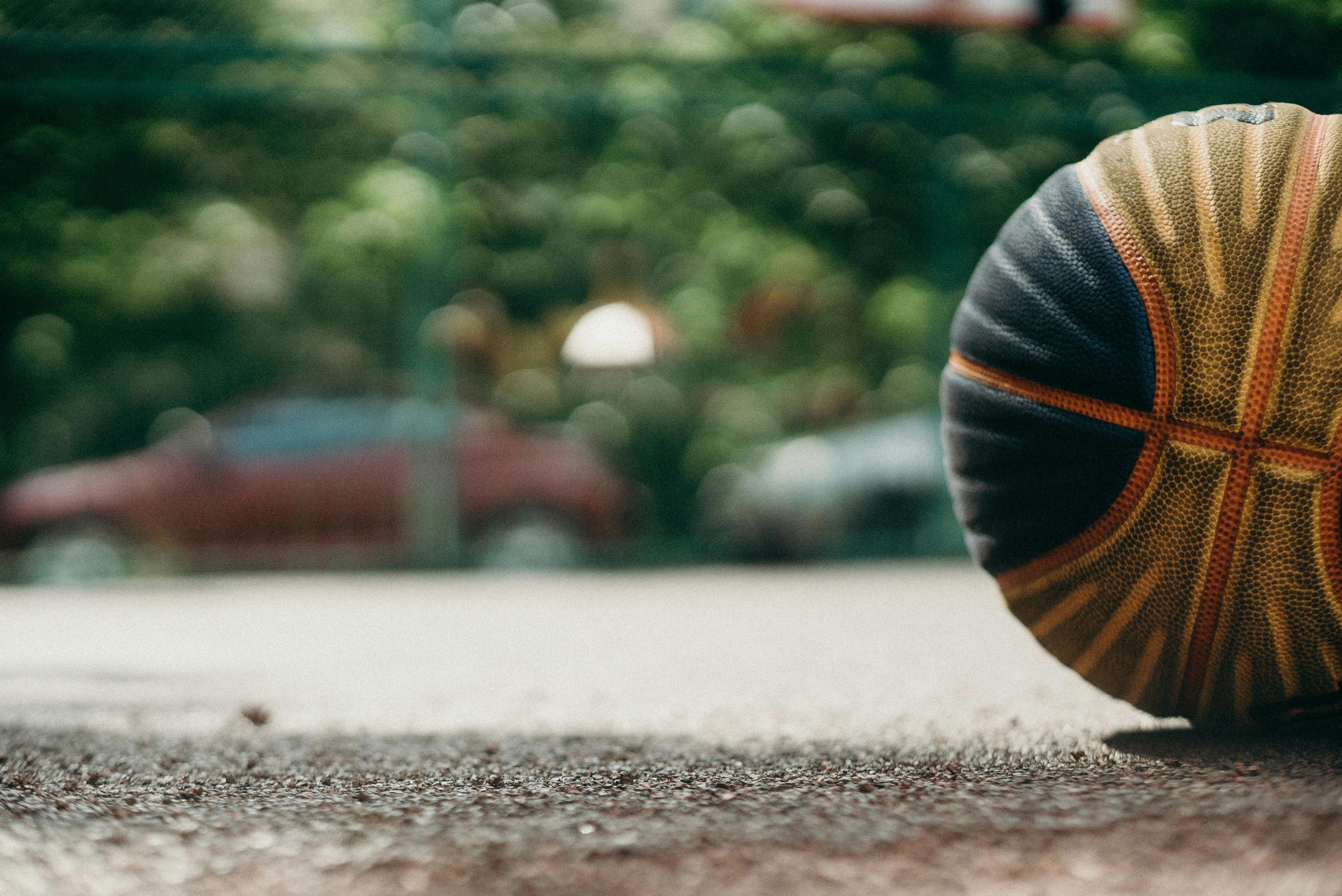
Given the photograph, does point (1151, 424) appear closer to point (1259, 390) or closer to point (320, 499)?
point (1259, 390)

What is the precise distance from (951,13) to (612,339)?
4338 mm

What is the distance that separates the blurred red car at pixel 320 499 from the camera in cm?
971

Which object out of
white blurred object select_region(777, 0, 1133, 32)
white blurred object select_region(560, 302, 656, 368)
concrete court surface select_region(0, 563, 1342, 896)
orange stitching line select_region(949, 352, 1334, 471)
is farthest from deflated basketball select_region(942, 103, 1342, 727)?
white blurred object select_region(560, 302, 656, 368)

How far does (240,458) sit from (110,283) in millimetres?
3313

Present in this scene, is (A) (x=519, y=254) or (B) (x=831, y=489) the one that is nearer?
(B) (x=831, y=489)

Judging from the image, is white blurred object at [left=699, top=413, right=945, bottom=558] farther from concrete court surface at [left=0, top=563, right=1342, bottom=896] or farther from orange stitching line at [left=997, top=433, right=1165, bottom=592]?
orange stitching line at [left=997, top=433, right=1165, bottom=592]

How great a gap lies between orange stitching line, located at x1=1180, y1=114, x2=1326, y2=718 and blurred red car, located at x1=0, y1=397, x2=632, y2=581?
7.68m

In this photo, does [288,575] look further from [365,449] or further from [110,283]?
[110,283]

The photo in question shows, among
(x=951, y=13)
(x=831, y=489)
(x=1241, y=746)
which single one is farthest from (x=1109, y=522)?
(x=951, y=13)

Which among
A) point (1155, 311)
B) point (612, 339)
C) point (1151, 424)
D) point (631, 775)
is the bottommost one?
point (631, 775)

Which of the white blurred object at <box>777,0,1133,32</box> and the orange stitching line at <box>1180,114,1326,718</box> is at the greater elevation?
the white blurred object at <box>777,0,1133,32</box>

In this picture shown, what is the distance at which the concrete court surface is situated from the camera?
1890 mm

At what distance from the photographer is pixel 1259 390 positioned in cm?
242

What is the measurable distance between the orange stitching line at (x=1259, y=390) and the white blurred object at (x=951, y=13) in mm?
8520
